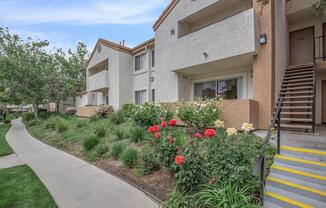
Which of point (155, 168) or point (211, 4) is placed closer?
point (155, 168)

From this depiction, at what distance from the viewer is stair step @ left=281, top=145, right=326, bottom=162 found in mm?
4305

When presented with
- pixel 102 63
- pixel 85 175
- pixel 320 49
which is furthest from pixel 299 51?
pixel 102 63

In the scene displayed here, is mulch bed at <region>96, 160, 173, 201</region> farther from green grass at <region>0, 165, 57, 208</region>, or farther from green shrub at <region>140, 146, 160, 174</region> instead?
green grass at <region>0, 165, 57, 208</region>

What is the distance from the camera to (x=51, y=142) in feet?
35.2

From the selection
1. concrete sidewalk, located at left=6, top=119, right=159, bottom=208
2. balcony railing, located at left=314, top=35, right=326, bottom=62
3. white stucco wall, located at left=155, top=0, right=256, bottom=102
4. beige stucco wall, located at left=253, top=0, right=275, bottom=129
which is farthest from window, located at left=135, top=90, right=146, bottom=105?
balcony railing, located at left=314, top=35, right=326, bottom=62

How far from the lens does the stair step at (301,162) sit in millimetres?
4043

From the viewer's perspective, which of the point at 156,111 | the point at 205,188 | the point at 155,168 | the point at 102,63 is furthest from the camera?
the point at 102,63

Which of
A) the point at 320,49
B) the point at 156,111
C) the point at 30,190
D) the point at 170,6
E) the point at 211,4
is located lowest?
the point at 30,190

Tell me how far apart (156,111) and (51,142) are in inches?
245

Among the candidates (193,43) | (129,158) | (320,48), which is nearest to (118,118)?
(193,43)

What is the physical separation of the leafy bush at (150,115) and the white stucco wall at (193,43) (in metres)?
2.69

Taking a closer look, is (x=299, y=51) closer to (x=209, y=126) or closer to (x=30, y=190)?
(x=209, y=126)

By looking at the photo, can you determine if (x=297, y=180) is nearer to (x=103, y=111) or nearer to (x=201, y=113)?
(x=201, y=113)

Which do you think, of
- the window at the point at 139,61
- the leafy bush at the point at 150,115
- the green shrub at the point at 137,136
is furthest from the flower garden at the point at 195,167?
the window at the point at 139,61
